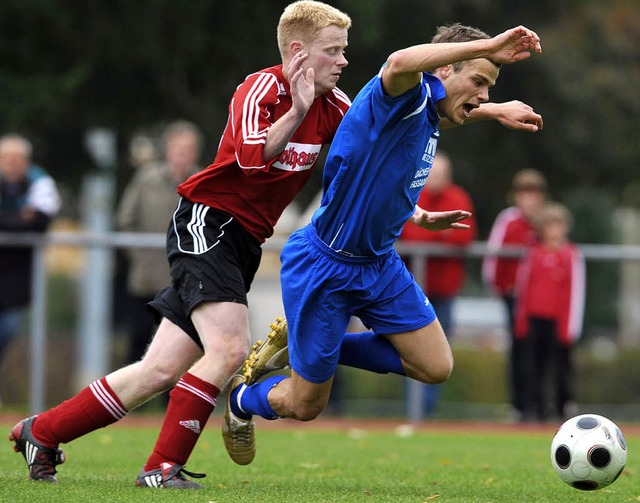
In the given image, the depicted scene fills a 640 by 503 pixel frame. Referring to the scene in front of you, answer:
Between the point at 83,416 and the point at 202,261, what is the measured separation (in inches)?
37.2

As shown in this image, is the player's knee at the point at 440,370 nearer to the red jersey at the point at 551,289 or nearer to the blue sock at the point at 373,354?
the blue sock at the point at 373,354

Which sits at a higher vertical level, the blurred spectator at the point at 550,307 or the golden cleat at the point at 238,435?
the golden cleat at the point at 238,435

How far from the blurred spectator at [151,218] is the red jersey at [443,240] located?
6.76 feet

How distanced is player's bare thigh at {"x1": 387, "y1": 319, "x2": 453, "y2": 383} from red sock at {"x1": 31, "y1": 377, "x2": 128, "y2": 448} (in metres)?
1.36

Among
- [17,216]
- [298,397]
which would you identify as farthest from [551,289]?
[298,397]

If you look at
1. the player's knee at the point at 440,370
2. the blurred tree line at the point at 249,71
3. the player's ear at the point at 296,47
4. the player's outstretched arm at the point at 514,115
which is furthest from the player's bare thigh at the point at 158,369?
the blurred tree line at the point at 249,71

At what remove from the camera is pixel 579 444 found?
234 inches

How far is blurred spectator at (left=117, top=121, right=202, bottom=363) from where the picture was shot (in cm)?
1105

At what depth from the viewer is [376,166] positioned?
5.79 meters

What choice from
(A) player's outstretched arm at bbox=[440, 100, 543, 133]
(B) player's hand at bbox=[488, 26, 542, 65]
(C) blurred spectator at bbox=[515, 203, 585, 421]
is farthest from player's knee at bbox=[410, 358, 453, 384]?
(C) blurred spectator at bbox=[515, 203, 585, 421]

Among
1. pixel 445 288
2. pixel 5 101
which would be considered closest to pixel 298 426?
pixel 445 288

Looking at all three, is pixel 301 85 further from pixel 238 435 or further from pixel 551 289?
pixel 551 289

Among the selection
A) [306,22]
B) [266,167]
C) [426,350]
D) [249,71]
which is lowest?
[426,350]

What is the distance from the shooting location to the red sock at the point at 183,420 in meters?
5.94
